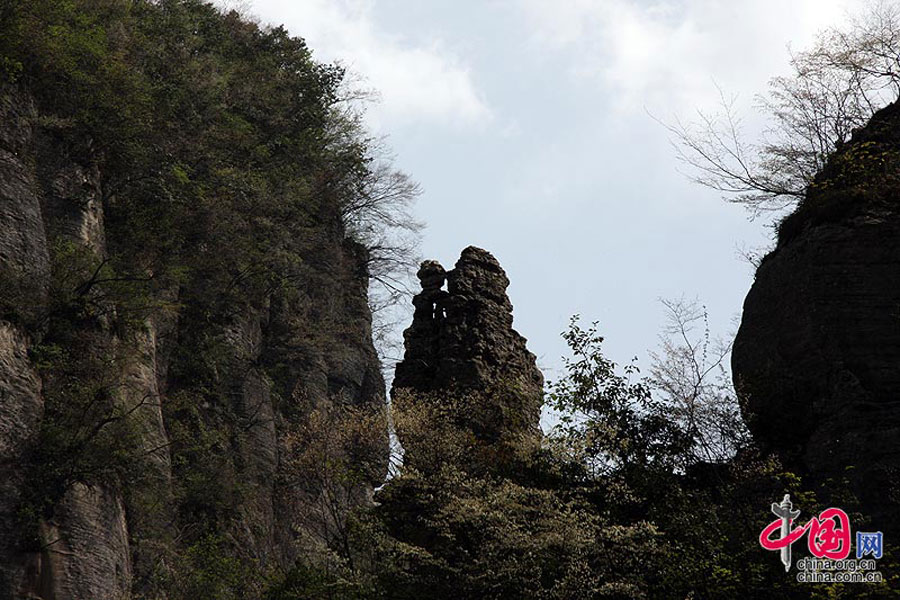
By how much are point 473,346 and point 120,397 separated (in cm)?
1020

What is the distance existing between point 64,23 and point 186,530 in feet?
51.6

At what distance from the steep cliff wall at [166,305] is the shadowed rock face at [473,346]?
3.98m

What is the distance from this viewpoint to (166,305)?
3228 cm

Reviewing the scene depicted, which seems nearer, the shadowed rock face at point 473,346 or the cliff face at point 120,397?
the cliff face at point 120,397

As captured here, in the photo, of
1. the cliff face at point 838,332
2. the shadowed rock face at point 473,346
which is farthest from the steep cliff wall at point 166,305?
the cliff face at point 838,332

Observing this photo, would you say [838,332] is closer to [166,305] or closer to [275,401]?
[166,305]

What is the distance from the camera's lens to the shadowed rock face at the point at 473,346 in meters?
31.5

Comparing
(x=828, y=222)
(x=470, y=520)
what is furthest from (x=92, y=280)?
(x=828, y=222)

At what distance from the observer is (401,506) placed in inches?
1181

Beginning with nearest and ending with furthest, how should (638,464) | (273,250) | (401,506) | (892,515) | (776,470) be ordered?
1. (892,515)
2. (776,470)
3. (638,464)
4. (401,506)
5. (273,250)

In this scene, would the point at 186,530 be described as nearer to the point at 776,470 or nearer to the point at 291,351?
the point at 291,351

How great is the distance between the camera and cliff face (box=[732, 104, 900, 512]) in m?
23.0

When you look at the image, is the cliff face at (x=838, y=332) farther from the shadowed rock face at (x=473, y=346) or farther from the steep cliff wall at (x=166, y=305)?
the steep cliff wall at (x=166, y=305)

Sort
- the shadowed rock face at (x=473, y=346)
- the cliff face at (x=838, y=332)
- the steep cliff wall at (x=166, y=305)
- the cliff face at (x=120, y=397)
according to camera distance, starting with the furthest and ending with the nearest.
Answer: the shadowed rock face at (x=473, y=346) → the steep cliff wall at (x=166, y=305) → the cliff face at (x=120, y=397) → the cliff face at (x=838, y=332)
